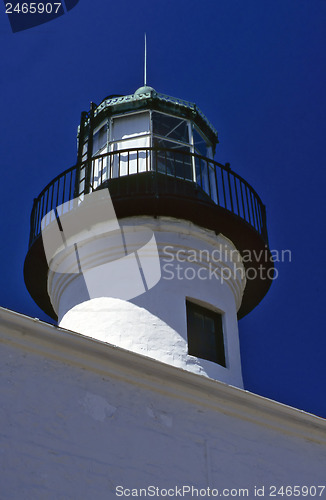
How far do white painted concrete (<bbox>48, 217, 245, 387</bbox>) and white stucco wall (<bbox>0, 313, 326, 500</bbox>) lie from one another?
175 centimetres

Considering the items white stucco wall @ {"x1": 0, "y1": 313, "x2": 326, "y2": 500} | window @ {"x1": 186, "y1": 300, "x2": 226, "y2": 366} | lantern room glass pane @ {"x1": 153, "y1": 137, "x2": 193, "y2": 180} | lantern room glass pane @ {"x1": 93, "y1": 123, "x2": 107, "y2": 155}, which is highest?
lantern room glass pane @ {"x1": 93, "y1": 123, "x2": 107, "y2": 155}

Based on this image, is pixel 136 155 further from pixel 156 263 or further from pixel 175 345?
pixel 175 345

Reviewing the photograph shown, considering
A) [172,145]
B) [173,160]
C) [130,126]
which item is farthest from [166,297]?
[130,126]

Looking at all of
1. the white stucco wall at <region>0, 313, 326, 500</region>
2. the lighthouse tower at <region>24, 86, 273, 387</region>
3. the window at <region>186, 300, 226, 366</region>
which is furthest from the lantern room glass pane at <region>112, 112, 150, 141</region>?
the white stucco wall at <region>0, 313, 326, 500</region>

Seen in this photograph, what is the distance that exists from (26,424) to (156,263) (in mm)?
4389

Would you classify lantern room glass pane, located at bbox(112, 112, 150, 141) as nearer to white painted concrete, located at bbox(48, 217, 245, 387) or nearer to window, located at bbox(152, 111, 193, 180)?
window, located at bbox(152, 111, 193, 180)

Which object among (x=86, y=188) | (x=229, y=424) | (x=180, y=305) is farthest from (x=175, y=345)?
(x=86, y=188)

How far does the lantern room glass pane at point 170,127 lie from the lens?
37.5 feet

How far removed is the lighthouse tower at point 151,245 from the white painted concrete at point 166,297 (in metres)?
0.02

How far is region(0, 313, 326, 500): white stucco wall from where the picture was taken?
612 cm

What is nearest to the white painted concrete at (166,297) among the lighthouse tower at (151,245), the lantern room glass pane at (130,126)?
the lighthouse tower at (151,245)

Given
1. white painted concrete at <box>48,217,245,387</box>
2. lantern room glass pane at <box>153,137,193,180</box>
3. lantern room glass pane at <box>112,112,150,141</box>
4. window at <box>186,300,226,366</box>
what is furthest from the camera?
lantern room glass pane at <box>112,112,150,141</box>

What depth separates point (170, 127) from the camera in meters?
11.6

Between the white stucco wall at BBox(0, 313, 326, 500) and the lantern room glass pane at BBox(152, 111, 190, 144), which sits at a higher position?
the lantern room glass pane at BBox(152, 111, 190, 144)
